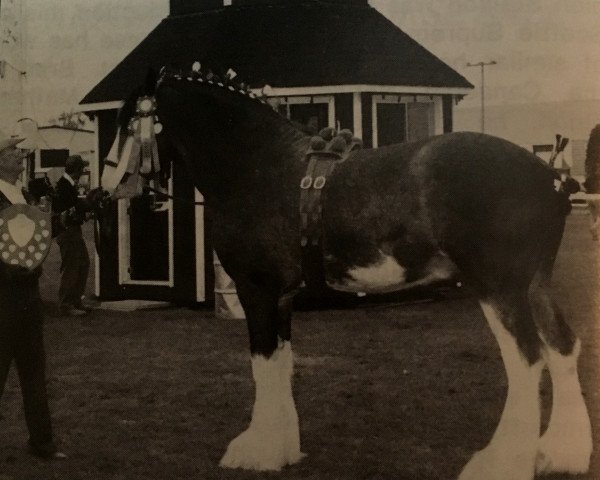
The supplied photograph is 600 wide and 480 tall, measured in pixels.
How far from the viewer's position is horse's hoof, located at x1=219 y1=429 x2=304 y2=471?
3.86 m

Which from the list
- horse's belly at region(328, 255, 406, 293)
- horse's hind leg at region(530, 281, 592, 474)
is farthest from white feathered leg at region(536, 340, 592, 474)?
horse's belly at region(328, 255, 406, 293)

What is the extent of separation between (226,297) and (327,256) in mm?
4483

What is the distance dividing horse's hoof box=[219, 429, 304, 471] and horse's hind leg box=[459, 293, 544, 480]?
0.99m

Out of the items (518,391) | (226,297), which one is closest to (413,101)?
(226,297)

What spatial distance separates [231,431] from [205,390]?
101 centimetres

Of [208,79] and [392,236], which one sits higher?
[208,79]

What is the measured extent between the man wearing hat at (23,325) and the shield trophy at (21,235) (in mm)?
45

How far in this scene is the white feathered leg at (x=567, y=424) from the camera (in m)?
3.57

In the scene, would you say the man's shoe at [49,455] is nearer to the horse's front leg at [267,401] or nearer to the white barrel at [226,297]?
the horse's front leg at [267,401]

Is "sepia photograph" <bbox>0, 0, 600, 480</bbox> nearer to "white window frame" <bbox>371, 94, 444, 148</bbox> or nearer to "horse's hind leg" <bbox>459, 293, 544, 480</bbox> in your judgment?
"horse's hind leg" <bbox>459, 293, 544, 480</bbox>

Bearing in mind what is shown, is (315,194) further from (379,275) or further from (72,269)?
(72,269)

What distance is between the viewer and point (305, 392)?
Answer: 532 cm

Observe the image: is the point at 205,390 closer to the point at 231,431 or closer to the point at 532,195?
the point at 231,431

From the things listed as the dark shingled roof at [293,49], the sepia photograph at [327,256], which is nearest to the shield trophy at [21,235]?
the sepia photograph at [327,256]
